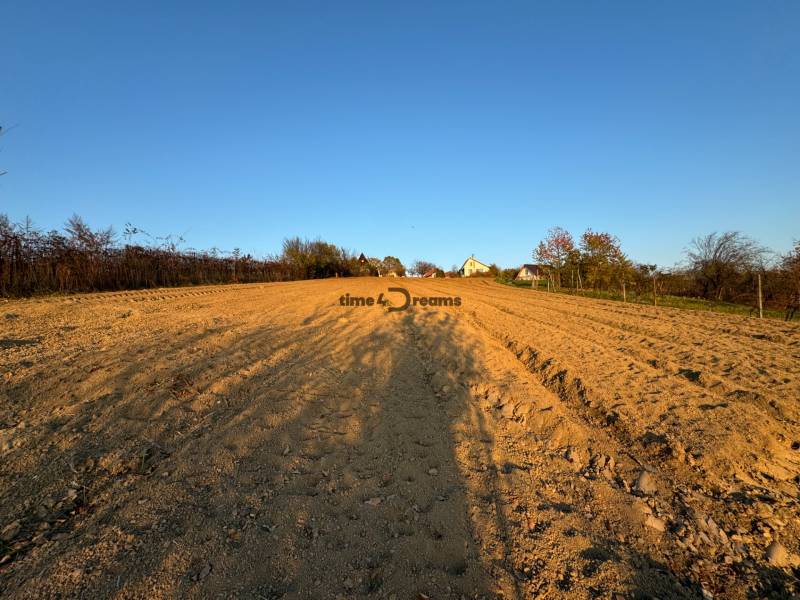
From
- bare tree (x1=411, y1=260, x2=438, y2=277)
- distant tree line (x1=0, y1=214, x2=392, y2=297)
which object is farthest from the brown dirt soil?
bare tree (x1=411, y1=260, x2=438, y2=277)

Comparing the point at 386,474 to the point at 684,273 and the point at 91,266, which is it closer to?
the point at 91,266

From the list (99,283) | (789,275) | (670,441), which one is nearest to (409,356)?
(670,441)

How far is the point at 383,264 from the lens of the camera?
3526 inches

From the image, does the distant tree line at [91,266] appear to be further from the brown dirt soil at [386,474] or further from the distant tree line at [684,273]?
the distant tree line at [684,273]

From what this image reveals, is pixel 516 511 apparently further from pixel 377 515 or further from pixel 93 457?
pixel 93 457

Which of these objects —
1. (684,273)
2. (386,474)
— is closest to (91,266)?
(386,474)

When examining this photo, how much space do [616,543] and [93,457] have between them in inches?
163

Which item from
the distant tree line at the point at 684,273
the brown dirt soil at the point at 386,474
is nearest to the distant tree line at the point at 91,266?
the brown dirt soil at the point at 386,474

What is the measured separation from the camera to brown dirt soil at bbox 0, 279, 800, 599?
7.17ft

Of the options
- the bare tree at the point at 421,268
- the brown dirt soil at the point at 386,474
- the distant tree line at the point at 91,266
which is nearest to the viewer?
the brown dirt soil at the point at 386,474

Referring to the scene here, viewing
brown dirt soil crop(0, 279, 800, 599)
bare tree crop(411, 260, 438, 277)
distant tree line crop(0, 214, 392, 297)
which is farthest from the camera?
bare tree crop(411, 260, 438, 277)

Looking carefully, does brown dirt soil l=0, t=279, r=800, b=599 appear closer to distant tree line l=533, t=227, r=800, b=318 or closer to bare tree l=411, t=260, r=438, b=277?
distant tree line l=533, t=227, r=800, b=318

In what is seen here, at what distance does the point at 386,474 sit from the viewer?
10.5 feet

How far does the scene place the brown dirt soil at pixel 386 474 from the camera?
7.17 feet
